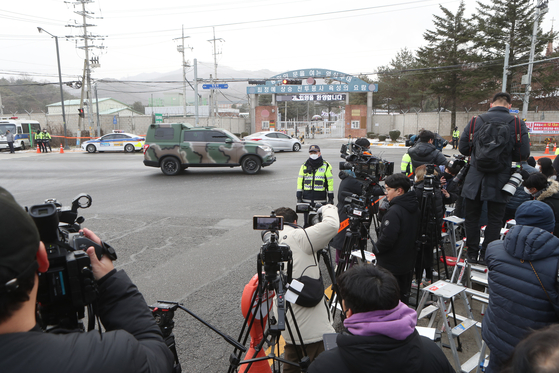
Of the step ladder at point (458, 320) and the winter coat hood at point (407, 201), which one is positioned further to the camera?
the winter coat hood at point (407, 201)

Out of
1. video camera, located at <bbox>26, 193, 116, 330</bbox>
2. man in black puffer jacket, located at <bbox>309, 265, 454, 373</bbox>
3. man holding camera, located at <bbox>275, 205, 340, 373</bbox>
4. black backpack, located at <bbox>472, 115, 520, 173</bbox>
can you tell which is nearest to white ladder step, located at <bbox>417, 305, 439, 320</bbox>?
man holding camera, located at <bbox>275, 205, 340, 373</bbox>

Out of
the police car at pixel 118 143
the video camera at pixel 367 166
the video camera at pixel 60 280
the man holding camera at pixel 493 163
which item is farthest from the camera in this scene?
the police car at pixel 118 143

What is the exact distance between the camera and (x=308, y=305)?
263 centimetres

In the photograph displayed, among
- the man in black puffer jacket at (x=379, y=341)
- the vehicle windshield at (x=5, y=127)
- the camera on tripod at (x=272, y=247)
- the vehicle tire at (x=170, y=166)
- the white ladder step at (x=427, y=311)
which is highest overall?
the vehicle windshield at (x=5, y=127)

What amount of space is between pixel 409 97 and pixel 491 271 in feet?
180

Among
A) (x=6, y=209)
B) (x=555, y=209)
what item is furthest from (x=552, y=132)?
(x=6, y=209)

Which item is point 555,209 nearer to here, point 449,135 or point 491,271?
point 491,271

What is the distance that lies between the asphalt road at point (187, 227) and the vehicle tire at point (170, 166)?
37cm

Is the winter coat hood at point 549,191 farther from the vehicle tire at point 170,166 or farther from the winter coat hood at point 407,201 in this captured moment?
the vehicle tire at point 170,166

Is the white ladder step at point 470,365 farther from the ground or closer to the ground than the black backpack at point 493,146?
closer to the ground

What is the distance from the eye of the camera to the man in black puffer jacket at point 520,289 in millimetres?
2221

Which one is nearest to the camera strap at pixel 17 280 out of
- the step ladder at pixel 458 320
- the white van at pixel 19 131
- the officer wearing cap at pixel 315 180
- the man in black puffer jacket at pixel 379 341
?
the man in black puffer jacket at pixel 379 341

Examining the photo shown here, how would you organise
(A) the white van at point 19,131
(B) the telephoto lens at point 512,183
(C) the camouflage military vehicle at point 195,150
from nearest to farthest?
(B) the telephoto lens at point 512,183, (C) the camouflage military vehicle at point 195,150, (A) the white van at point 19,131

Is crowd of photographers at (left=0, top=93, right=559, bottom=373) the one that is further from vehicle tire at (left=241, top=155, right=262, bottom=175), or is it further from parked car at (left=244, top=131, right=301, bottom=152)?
parked car at (left=244, top=131, right=301, bottom=152)
